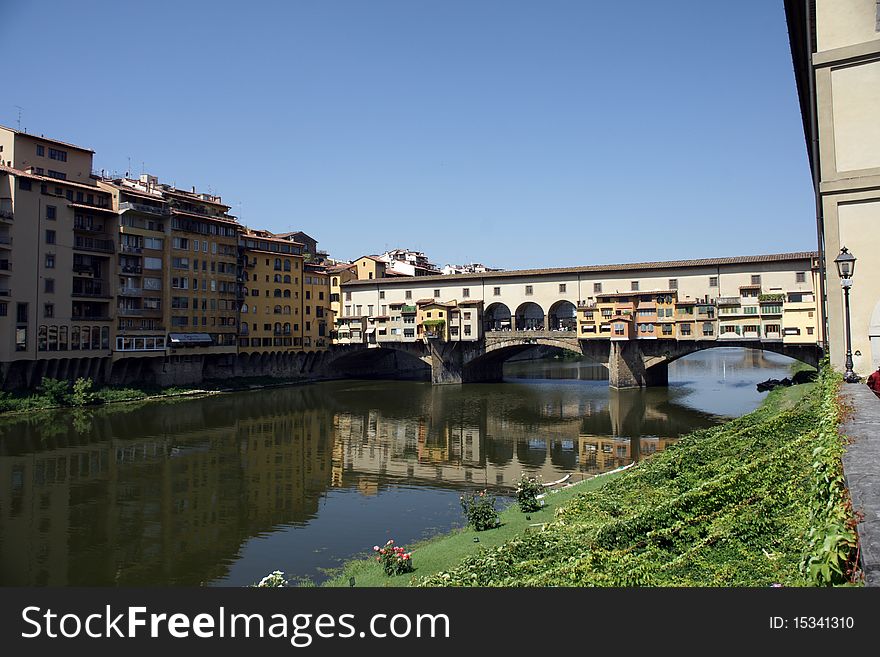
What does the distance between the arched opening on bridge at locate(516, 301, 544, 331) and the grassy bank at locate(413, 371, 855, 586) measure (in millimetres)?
50377

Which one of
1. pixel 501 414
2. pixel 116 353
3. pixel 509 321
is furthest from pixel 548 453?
pixel 509 321

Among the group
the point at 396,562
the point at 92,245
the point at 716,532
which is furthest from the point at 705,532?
the point at 92,245

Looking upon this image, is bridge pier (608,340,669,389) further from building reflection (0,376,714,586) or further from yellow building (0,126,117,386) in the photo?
yellow building (0,126,117,386)

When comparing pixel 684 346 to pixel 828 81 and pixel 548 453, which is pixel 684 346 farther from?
pixel 828 81

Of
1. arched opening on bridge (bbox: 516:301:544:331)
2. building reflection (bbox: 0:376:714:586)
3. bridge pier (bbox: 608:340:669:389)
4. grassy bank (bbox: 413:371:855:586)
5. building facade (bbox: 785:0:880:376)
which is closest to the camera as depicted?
grassy bank (bbox: 413:371:855:586)

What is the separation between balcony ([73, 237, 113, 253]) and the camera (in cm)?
4741

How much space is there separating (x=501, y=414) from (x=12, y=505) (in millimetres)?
28374

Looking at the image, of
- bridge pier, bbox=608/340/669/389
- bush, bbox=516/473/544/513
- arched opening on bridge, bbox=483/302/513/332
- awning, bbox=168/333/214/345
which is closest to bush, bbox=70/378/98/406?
awning, bbox=168/333/214/345

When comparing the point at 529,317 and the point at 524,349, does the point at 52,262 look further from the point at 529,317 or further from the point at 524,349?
the point at 529,317

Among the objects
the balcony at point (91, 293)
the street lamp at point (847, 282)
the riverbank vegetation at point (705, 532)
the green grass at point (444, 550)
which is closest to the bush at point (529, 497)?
the green grass at point (444, 550)

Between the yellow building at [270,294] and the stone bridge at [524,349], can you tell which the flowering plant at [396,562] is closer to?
the stone bridge at [524,349]

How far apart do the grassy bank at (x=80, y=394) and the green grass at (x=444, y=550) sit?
114 ft

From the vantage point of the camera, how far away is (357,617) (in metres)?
5.26

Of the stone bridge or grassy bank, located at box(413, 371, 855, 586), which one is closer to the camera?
grassy bank, located at box(413, 371, 855, 586)
